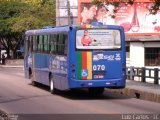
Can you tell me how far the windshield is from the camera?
20.9 m

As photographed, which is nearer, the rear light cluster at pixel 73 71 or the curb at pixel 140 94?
the curb at pixel 140 94

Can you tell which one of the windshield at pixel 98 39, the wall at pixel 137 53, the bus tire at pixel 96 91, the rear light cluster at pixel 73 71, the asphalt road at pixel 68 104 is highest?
the windshield at pixel 98 39

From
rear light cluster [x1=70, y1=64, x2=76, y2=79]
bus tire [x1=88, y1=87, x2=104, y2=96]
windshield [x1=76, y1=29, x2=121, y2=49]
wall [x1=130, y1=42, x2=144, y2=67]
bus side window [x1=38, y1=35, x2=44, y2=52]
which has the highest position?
windshield [x1=76, y1=29, x2=121, y2=49]

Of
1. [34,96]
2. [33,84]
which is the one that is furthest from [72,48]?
[33,84]

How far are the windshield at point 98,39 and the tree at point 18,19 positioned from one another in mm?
45445

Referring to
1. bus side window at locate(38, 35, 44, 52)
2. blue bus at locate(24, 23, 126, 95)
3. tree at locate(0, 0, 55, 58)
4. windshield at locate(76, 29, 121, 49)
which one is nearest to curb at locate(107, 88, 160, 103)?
blue bus at locate(24, 23, 126, 95)

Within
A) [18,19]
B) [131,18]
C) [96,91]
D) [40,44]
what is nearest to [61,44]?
[96,91]

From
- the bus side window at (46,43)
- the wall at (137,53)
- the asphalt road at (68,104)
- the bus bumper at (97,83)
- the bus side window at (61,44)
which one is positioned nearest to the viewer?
the asphalt road at (68,104)

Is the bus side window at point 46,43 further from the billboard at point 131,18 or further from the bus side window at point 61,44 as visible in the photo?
the billboard at point 131,18

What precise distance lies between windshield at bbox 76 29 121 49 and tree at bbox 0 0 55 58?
45.4 meters

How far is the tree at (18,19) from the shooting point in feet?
219

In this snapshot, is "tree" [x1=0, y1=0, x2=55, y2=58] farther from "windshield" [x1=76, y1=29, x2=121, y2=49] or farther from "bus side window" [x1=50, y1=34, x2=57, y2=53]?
"windshield" [x1=76, y1=29, x2=121, y2=49]

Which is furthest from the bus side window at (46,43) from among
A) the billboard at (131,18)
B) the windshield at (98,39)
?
the billboard at (131,18)

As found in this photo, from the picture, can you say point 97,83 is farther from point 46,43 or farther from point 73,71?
point 46,43
